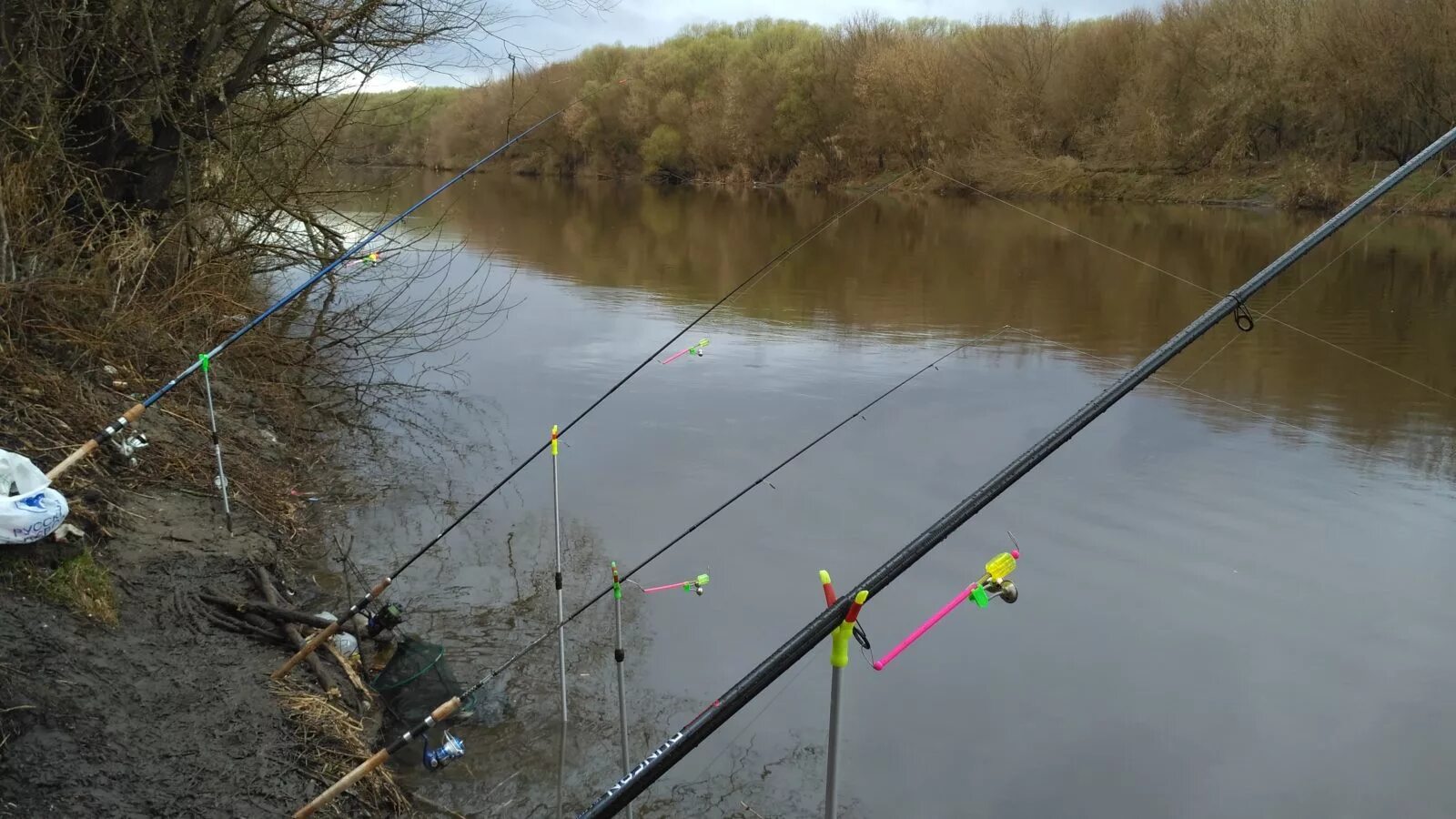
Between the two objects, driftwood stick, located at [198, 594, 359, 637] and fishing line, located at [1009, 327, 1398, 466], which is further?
fishing line, located at [1009, 327, 1398, 466]

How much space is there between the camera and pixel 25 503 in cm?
369

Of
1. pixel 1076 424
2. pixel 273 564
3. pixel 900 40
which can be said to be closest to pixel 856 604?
pixel 1076 424

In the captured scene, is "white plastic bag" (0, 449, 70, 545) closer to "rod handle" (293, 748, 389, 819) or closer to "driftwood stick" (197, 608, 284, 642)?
"driftwood stick" (197, 608, 284, 642)

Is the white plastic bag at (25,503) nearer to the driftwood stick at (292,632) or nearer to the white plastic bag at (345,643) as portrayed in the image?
the driftwood stick at (292,632)

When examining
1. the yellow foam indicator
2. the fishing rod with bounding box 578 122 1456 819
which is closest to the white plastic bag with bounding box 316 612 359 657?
the fishing rod with bounding box 578 122 1456 819

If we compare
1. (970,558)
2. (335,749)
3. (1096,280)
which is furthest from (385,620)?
(1096,280)

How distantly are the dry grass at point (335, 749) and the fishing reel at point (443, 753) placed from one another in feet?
0.46

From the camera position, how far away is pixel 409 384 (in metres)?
9.79

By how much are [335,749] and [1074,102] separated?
3539 centimetres

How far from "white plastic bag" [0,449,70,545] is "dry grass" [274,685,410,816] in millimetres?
942

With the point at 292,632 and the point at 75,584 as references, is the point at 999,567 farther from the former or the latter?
the point at 75,584

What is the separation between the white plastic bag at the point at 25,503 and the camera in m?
3.64

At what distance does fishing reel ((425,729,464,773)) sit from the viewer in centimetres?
377

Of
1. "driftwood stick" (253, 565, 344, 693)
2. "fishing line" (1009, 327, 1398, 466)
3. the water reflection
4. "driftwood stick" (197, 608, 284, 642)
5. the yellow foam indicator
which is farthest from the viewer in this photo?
the water reflection
